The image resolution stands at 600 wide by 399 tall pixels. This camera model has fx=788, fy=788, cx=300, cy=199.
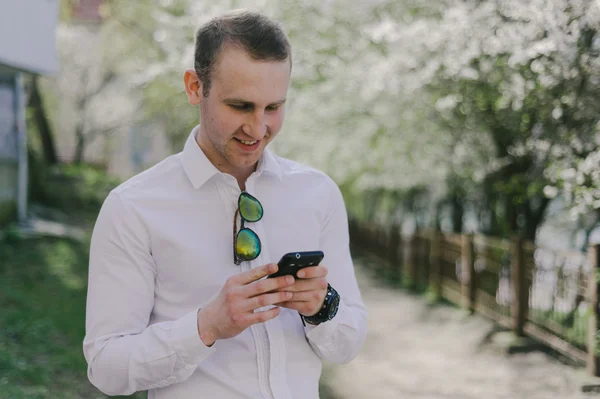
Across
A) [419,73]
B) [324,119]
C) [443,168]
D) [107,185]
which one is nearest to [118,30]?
[107,185]

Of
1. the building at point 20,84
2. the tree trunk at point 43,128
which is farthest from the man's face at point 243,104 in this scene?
the tree trunk at point 43,128

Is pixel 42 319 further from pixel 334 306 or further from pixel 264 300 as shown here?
pixel 264 300

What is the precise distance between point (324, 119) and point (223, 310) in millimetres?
12539

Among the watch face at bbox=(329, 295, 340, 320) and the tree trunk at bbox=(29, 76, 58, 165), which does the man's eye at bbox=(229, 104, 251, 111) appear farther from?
the tree trunk at bbox=(29, 76, 58, 165)

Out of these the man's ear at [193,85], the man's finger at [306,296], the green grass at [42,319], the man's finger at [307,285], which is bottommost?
the green grass at [42,319]

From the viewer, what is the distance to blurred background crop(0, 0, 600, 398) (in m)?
7.62

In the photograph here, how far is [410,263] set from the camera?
18469 mm

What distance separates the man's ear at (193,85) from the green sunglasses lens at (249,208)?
34cm

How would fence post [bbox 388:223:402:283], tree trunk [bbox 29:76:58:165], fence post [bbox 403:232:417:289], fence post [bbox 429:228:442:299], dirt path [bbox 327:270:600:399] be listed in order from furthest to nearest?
1. tree trunk [bbox 29:76:58:165]
2. fence post [bbox 388:223:402:283]
3. fence post [bbox 403:232:417:289]
4. fence post [bbox 429:228:442:299]
5. dirt path [bbox 327:270:600:399]

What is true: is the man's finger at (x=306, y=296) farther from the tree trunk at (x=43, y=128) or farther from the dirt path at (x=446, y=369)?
the tree trunk at (x=43, y=128)

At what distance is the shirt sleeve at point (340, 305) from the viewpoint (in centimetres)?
240

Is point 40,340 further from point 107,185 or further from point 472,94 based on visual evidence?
point 107,185

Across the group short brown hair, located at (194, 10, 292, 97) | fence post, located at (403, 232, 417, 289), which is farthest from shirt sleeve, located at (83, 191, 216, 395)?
fence post, located at (403, 232, 417, 289)

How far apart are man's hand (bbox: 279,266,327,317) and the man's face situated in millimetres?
432
